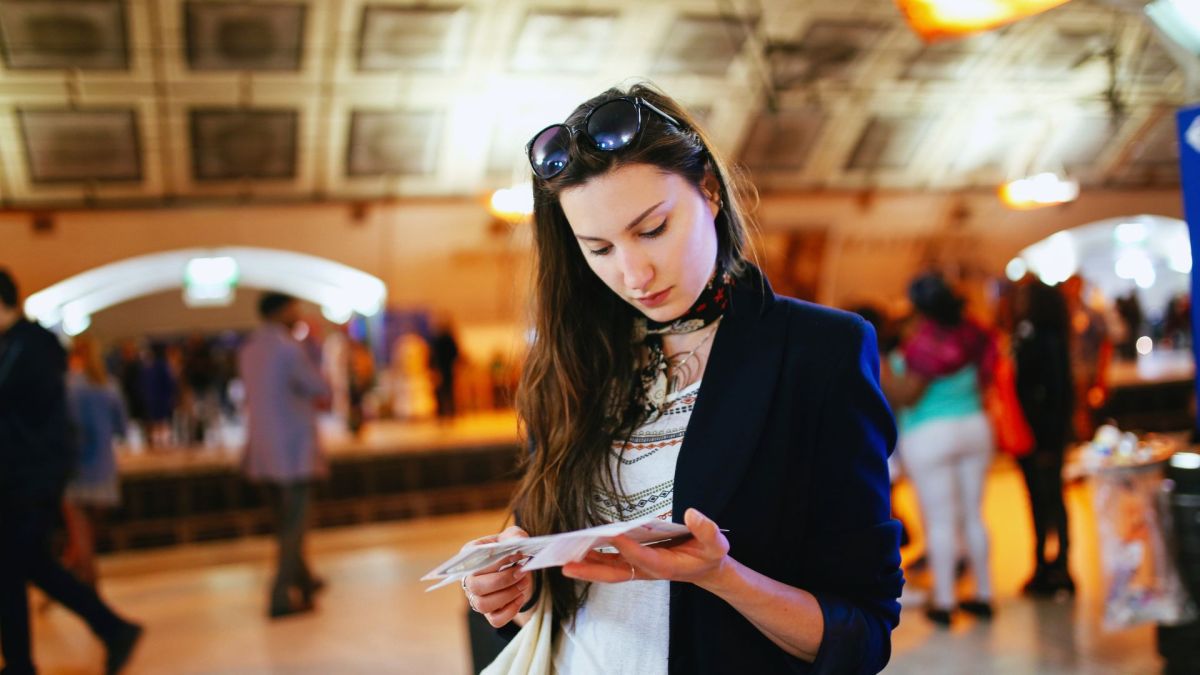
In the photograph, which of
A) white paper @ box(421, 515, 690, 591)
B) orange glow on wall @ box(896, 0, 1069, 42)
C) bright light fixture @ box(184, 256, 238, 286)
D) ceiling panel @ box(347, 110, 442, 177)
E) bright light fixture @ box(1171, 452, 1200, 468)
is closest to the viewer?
white paper @ box(421, 515, 690, 591)

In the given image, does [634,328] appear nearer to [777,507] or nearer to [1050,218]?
[777,507]

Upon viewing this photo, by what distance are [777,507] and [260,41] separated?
11.6 meters

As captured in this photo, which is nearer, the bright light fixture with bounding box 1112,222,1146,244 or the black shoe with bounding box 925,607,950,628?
the black shoe with bounding box 925,607,950,628

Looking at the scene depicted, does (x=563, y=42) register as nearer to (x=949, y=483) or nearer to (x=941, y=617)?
(x=949, y=483)

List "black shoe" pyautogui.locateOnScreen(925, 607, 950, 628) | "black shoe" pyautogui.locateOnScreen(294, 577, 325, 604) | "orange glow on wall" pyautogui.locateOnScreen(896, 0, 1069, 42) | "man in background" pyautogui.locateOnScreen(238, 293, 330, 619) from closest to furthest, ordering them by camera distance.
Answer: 1. "orange glow on wall" pyautogui.locateOnScreen(896, 0, 1069, 42)
2. "black shoe" pyautogui.locateOnScreen(925, 607, 950, 628)
3. "man in background" pyautogui.locateOnScreen(238, 293, 330, 619)
4. "black shoe" pyautogui.locateOnScreen(294, 577, 325, 604)

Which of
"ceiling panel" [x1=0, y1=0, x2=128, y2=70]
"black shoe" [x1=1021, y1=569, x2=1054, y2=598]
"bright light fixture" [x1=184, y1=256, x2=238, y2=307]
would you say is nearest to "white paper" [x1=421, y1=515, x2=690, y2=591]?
"black shoe" [x1=1021, y1=569, x2=1054, y2=598]

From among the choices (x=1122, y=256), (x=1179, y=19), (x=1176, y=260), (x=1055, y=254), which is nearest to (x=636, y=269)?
(x=1179, y=19)

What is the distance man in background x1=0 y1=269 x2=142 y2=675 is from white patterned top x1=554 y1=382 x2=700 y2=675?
424 centimetres

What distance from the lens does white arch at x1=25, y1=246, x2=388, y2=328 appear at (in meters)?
14.9

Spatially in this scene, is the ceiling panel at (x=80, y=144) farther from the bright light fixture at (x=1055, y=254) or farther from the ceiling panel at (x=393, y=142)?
the bright light fixture at (x=1055, y=254)

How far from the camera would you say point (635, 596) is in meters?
1.61

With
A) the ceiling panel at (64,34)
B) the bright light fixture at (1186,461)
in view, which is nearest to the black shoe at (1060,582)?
the bright light fixture at (1186,461)

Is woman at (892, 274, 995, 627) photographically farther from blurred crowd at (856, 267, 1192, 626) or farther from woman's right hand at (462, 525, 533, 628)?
woman's right hand at (462, 525, 533, 628)

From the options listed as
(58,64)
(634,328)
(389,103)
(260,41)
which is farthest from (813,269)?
(634,328)
